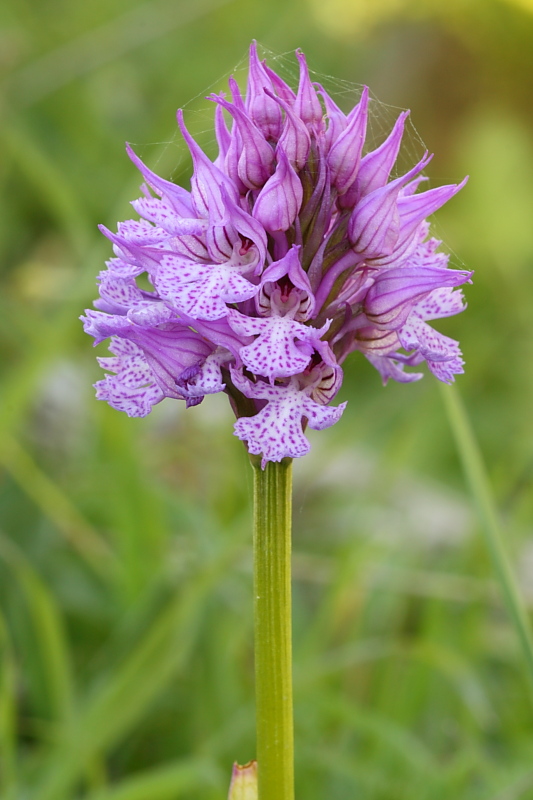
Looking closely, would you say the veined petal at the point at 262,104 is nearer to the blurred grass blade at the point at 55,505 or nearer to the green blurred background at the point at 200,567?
the green blurred background at the point at 200,567

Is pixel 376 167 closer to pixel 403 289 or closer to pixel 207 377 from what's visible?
pixel 403 289

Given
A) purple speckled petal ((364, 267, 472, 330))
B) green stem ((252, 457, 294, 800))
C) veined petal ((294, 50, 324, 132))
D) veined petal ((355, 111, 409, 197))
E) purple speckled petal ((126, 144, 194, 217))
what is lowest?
green stem ((252, 457, 294, 800))

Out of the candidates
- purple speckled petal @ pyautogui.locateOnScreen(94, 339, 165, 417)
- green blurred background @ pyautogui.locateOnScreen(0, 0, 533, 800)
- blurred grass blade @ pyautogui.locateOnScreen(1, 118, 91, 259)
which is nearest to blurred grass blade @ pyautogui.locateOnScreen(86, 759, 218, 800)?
green blurred background @ pyautogui.locateOnScreen(0, 0, 533, 800)

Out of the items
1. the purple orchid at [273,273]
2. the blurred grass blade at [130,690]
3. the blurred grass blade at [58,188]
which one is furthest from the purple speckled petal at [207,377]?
the blurred grass blade at [58,188]

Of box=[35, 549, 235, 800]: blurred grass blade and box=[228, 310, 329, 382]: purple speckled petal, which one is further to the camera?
box=[35, 549, 235, 800]: blurred grass blade

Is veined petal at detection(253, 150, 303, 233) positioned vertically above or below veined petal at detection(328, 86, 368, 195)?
below

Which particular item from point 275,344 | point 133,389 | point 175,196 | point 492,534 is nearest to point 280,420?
point 275,344

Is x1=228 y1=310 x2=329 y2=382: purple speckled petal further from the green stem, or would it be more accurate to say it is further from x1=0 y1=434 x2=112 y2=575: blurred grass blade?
x1=0 y1=434 x2=112 y2=575: blurred grass blade
